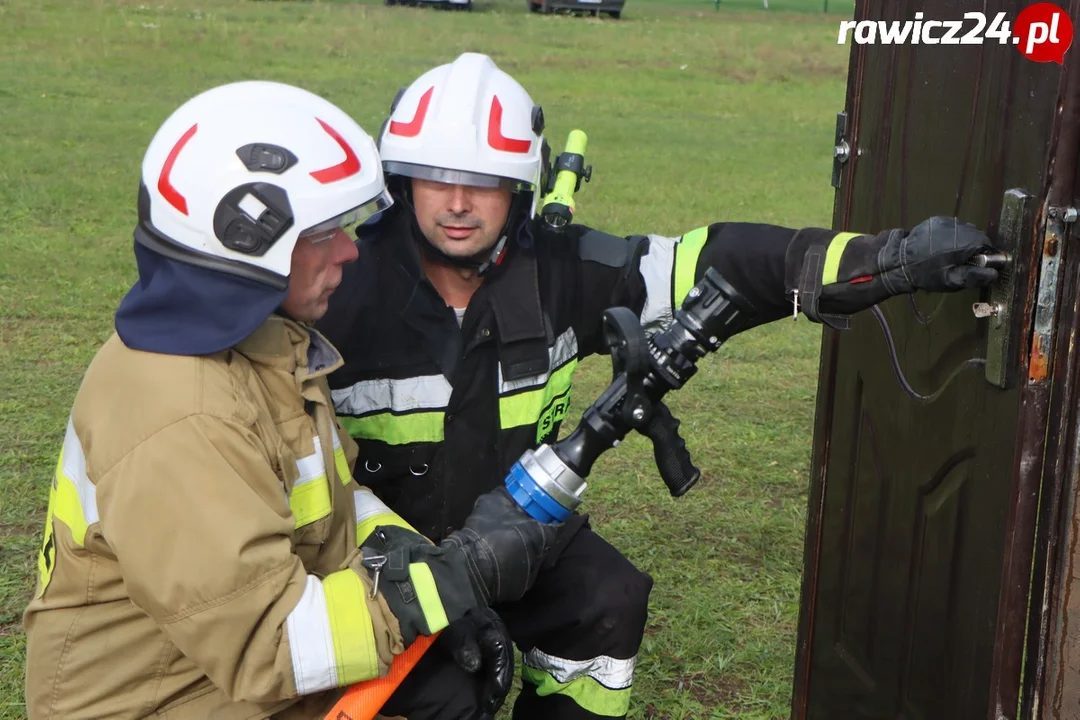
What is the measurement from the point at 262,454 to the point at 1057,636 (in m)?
1.46

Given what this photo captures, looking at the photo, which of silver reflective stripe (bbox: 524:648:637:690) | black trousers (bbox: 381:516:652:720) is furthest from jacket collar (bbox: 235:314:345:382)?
silver reflective stripe (bbox: 524:648:637:690)

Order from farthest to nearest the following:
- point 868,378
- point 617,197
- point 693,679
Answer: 1. point 617,197
2. point 693,679
3. point 868,378

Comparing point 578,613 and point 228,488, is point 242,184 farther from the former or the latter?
point 578,613

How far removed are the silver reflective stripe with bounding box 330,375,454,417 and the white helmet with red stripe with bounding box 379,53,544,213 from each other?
0.51 metres

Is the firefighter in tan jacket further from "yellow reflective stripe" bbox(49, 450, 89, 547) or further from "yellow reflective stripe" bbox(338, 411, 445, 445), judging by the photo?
"yellow reflective stripe" bbox(338, 411, 445, 445)

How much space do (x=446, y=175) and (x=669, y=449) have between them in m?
0.93

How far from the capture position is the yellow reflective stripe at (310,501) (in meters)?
2.47

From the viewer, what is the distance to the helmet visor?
305cm

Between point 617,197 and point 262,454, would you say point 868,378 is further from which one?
point 617,197

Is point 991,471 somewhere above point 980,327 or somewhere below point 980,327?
below

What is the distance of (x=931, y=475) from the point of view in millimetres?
2605

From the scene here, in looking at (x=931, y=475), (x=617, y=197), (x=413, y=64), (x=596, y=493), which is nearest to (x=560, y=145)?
(x=617, y=197)

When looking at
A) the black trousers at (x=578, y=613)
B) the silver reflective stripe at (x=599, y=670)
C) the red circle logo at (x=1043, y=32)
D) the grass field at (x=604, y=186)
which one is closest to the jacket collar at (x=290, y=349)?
the black trousers at (x=578, y=613)
